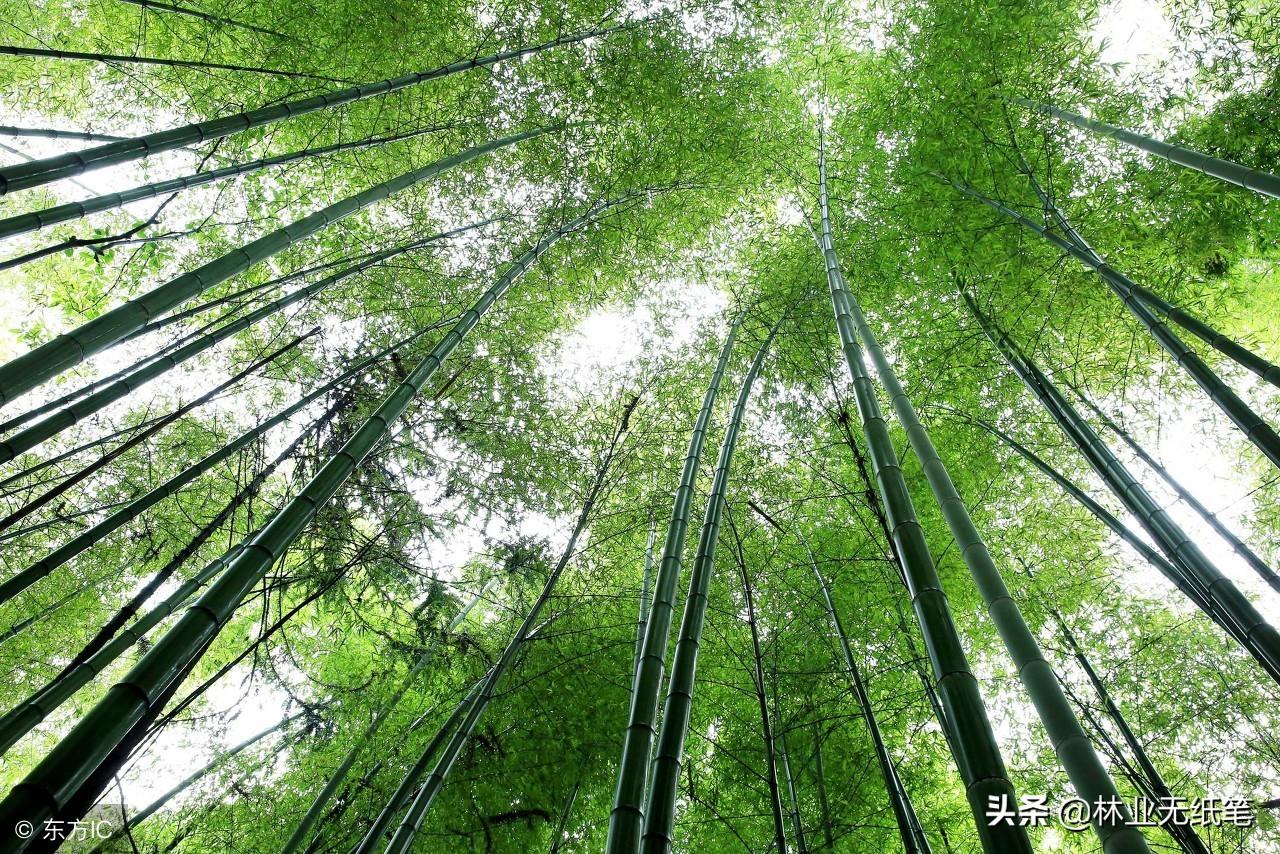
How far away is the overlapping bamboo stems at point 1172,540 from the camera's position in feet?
6.68

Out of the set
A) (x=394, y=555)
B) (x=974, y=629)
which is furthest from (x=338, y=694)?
(x=974, y=629)

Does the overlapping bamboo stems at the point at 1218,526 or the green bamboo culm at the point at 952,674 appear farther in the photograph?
the overlapping bamboo stems at the point at 1218,526

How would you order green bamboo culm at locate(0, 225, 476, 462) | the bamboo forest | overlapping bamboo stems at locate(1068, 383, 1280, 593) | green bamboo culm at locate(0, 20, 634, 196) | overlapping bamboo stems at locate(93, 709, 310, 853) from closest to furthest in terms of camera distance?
green bamboo culm at locate(0, 20, 634, 196) < green bamboo culm at locate(0, 225, 476, 462) < overlapping bamboo stems at locate(1068, 383, 1280, 593) < the bamboo forest < overlapping bamboo stems at locate(93, 709, 310, 853)

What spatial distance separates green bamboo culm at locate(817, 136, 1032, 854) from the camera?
1003 mm

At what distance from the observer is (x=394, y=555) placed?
10.3ft

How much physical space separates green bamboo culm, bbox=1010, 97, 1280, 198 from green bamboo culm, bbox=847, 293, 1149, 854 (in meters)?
2.28

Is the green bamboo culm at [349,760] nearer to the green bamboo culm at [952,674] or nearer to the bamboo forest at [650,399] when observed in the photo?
the bamboo forest at [650,399]

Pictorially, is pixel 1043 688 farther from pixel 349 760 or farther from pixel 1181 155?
pixel 349 760

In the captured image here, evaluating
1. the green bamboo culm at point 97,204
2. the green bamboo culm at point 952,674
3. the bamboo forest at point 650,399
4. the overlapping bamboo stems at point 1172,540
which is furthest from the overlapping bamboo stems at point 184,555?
the overlapping bamboo stems at point 1172,540

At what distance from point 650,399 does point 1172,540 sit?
3.53 meters

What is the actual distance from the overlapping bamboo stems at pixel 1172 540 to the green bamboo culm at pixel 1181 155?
3.71 ft

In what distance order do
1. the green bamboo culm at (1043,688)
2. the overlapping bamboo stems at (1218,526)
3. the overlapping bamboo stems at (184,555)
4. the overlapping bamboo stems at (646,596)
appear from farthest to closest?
1. the overlapping bamboo stems at (646,596)
2. the overlapping bamboo stems at (1218,526)
3. the overlapping bamboo stems at (184,555)
4. the green bamboo culm at (1043,688)

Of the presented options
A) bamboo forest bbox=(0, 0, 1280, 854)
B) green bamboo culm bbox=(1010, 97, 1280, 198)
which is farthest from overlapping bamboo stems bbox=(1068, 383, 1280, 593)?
green bamboo culm bbox=(1010, 97, 1280, 198)

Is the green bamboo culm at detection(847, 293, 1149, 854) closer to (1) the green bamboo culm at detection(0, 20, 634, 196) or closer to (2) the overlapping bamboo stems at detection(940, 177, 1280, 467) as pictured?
(2) the overlapping bamboo stems at detection(940, 177, 1280, 467)
